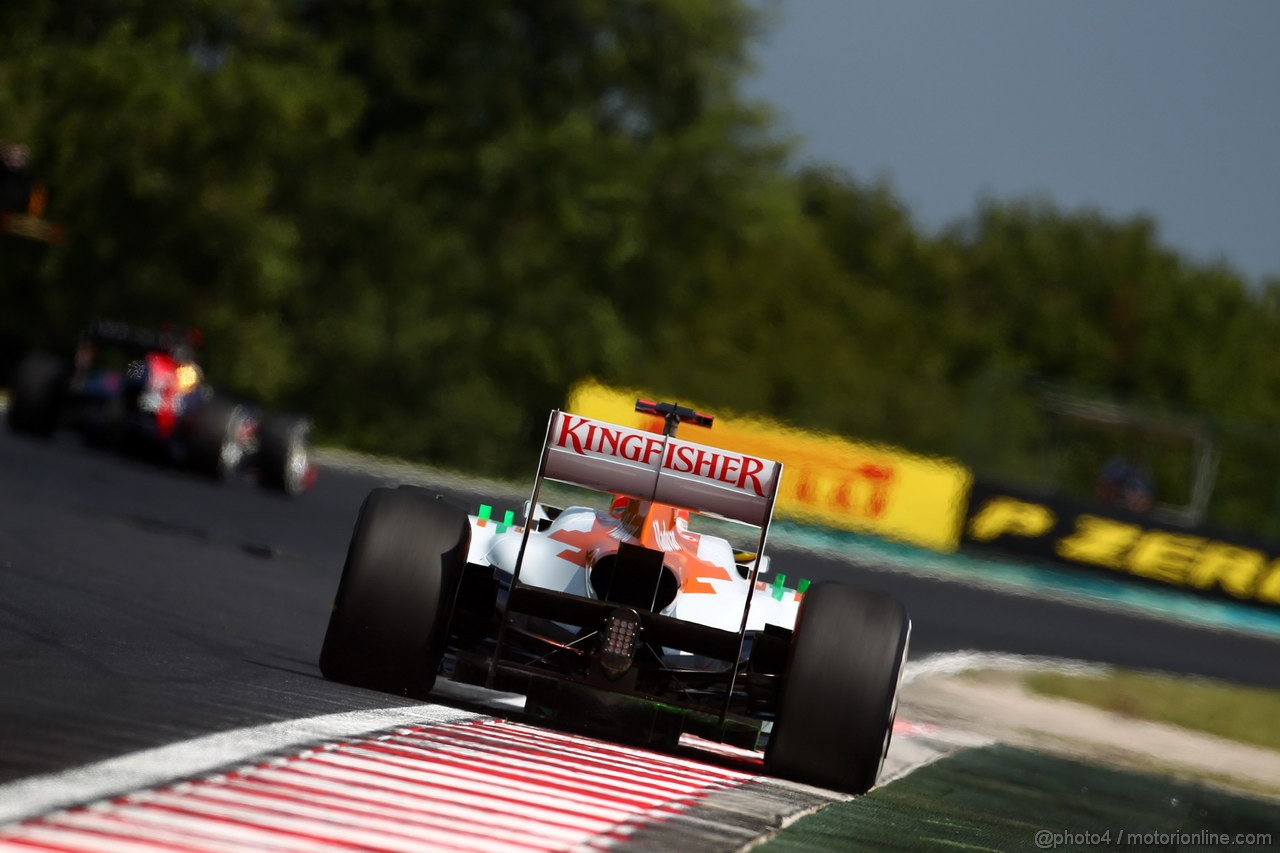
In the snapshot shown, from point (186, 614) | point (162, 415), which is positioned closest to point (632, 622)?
point (186, 614)

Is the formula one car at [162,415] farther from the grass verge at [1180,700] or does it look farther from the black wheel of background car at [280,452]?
the grass verge at [1180,700]

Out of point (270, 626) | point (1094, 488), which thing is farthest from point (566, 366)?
point (270, 626)

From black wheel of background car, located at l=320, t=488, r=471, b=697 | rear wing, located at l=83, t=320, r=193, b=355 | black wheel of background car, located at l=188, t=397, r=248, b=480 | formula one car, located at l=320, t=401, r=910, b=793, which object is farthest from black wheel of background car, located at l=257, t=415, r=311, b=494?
black wheel of background car, located at l=320, t=488, r=471, b=697

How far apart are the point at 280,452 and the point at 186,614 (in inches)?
423

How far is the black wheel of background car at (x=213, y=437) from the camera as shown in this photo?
67.9 feet

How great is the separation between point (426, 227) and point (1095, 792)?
3470 cm

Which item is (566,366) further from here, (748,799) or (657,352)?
(748,799)

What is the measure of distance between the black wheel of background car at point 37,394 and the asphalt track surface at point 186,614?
16.5 inches

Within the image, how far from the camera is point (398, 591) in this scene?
26.5ft

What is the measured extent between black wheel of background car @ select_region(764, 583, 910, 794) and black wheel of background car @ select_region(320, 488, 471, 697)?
55.1 inches

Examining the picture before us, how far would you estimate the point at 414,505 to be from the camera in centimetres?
826

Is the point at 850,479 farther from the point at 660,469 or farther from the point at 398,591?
the point at 398,591

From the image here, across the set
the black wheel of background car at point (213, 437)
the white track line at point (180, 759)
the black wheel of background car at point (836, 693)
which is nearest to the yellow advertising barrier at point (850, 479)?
the black wheel of background car at point (213, 437)

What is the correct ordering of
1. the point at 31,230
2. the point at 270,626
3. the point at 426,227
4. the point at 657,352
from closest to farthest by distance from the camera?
1. the point at 270,626
2. the point at 31,230
3. the point at 426,227
4. the point at 657,352
